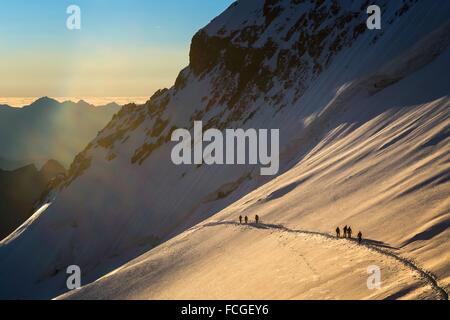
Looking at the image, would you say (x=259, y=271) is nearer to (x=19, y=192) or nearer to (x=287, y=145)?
(x=287, y=145)

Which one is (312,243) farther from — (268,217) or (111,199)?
(111,199)
